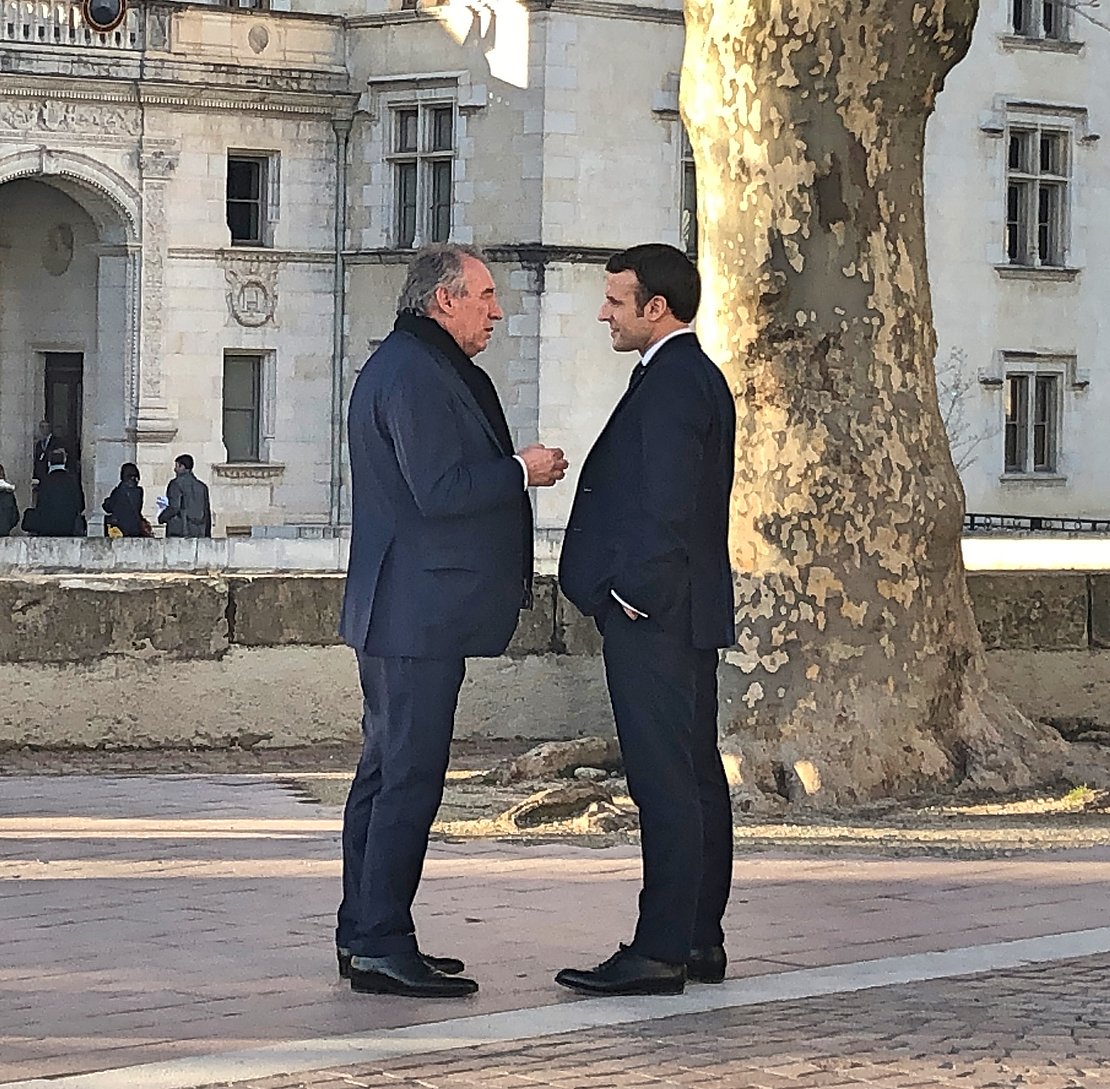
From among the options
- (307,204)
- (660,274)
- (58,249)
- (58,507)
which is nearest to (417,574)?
(660,274)

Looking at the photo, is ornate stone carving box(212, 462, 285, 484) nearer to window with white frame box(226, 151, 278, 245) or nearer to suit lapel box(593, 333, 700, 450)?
window with white frame box(226, 151, 278, 245)

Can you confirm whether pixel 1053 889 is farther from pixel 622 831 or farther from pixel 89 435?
pixel 89 435

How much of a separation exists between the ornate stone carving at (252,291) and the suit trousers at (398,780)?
34.2 m

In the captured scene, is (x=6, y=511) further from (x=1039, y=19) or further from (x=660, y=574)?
(x=660, y=574)

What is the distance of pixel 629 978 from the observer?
7465mm

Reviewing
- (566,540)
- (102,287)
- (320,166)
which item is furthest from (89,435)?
(566,540)

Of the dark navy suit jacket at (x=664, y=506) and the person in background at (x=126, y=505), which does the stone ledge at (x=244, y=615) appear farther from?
the person in background at (x=126, y=505)

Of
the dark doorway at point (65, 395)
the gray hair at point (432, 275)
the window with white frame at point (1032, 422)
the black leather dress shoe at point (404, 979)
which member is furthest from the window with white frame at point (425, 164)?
the black leather dress shoe at point (404, 979)

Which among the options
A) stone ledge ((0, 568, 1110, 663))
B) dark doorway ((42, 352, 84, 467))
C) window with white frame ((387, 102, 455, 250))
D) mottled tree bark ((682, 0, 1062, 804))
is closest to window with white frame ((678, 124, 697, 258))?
window with white frame ((387, 102, 455, 250))

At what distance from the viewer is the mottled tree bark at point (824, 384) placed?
11992mm

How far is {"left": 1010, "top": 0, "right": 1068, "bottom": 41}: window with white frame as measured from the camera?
4472 centimetres

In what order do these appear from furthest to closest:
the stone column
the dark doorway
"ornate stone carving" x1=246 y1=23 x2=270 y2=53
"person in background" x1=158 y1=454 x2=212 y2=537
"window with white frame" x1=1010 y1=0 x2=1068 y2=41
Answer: "window with white frame" x1=1010 y1=0 x2=1068 y2=41, the dark doorway, "ornate stone carving" x1=246 y1=23 x2=270 y2=53, the stone column, "person in background" x1=158 y1=454 x2=212 y2=537

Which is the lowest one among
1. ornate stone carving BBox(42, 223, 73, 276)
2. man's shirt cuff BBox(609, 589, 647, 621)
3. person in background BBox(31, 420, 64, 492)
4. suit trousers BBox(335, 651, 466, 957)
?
suit trousers BBox(335, 651, 466, 957)

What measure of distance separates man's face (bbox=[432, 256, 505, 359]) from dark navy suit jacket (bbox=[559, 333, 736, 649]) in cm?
45
